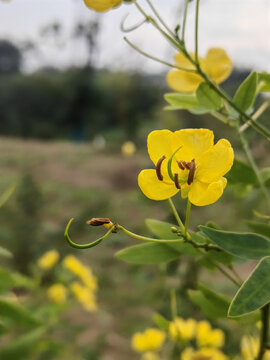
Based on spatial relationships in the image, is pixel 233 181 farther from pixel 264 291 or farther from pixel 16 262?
pixel 16 262

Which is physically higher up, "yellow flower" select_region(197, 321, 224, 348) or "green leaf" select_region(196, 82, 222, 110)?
"green leaf" select_region(196, 82, 222, 110)

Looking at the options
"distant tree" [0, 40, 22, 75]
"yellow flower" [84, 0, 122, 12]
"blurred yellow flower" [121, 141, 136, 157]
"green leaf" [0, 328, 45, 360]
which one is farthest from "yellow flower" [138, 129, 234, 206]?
"distant tree" [0, 40, 22, 75]

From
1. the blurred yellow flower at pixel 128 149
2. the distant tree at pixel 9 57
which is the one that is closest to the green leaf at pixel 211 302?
the blurred yellow flower at pixel 128 149

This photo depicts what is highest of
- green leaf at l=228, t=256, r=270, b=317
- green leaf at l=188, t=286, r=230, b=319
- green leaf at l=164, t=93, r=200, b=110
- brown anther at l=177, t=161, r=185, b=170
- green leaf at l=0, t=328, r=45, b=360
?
green leaf at l=164, t=93, r=200, b=110

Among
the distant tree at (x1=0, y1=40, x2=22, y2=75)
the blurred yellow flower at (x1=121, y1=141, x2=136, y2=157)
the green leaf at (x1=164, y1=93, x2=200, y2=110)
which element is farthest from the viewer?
the distant tree at (x1=0, y1=40, x2=22, y2=75)

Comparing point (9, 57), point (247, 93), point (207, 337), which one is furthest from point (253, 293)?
point (9, 57)

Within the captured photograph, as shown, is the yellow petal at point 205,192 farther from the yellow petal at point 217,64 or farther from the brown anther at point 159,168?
the yellow petal at point 217,64

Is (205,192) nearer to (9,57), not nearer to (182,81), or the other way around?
(182,81)

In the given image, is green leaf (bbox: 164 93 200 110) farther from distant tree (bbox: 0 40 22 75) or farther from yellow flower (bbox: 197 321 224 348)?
distant tree (bbox: 0 40 22 75)
